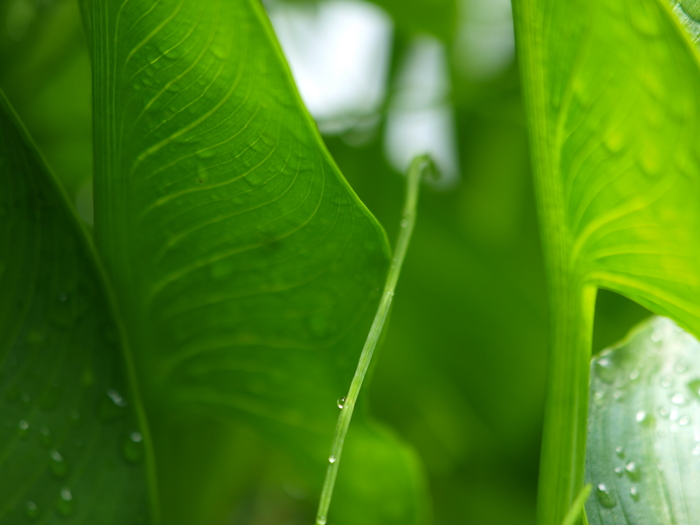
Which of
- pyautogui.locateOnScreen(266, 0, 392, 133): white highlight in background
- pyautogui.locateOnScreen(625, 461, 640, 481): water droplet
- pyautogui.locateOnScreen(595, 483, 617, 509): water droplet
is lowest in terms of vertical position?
pyautogui.locateOnScreen(595, 483, 617, 509): water droplet

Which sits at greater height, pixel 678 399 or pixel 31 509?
pixel 678 399

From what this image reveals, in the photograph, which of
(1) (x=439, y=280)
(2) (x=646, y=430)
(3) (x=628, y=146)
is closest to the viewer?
(3) (x=628, y=146)

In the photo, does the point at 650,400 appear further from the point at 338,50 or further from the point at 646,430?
the point at 338,50

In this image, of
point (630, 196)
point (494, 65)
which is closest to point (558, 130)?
point (630, 196)

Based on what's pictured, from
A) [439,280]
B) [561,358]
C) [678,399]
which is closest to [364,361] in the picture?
[561,358]

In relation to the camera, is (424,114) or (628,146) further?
(424,114)

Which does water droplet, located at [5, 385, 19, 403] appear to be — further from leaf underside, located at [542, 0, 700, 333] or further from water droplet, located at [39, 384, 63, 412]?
leaf underside, located at [542, 0, 700, 333]

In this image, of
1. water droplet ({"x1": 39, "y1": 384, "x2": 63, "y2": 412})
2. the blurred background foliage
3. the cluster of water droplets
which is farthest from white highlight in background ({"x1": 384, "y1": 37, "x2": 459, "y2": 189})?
water droplet ({"x1": 39, "y1": 384, "x2": 63, "y2": 412})
